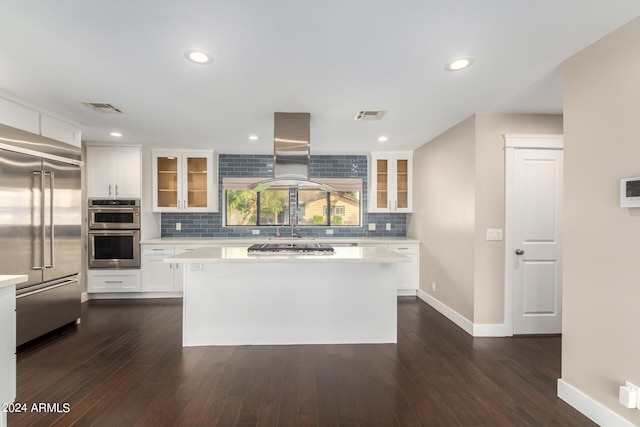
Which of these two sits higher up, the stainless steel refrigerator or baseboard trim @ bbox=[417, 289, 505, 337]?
the stainless steel refrigerator

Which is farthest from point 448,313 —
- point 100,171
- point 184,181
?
point 100,171

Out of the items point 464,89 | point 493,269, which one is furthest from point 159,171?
point 493,269

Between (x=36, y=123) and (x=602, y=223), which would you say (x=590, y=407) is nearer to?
(x=602, y=223)

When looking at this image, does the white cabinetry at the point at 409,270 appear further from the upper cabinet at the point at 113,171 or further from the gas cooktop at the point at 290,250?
the upper cabinet at the point at 113,171

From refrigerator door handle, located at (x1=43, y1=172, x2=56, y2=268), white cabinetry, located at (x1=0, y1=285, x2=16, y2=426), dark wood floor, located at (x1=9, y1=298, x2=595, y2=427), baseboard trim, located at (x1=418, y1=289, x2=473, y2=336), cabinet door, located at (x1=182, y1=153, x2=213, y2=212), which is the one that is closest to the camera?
white cabinetry, located at (x1=0, y1=285, x2=16, y2=426)

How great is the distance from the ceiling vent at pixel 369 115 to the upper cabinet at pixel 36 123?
328 centimetres

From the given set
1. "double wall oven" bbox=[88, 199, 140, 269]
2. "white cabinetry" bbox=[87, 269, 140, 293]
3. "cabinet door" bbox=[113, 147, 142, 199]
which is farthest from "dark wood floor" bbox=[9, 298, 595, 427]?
"cabinet door" bbox=[113, 147, 142, 199]

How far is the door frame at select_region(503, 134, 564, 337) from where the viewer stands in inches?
124

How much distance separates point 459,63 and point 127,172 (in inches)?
183

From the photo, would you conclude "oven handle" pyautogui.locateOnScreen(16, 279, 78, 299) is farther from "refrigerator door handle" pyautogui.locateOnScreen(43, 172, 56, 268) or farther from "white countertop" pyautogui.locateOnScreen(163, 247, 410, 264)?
"white countertop" pyautogui.locateOnScreen(163, 247, 410, 264)

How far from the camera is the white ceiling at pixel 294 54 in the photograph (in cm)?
158

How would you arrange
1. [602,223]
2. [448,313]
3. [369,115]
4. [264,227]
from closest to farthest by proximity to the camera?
[602,223] < [369,115] < [448,313] < [264,227]

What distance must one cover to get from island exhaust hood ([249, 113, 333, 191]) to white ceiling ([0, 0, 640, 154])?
5.0 inches

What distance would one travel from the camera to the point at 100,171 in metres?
4.45
